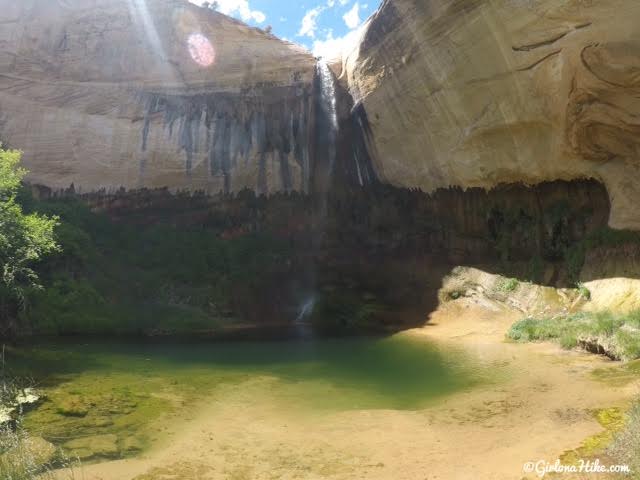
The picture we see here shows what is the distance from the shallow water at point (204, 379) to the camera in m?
7.45

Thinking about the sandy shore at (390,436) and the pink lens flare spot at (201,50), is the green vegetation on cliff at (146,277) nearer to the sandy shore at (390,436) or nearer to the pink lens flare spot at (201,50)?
the pink lens flare spot at (201,50)

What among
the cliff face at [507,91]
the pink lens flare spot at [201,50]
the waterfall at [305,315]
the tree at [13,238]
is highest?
the pink lens flare spot at [201,50]

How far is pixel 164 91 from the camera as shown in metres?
26.1

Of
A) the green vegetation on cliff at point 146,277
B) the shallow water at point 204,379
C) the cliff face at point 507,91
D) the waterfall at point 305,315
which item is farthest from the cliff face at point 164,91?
the shallow water at point 204,379

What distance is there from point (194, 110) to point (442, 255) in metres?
14.2

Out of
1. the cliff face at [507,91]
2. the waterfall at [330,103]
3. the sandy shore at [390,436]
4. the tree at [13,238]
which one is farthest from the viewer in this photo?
the waterfall at [330,103]

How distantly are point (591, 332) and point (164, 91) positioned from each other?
22255 mm

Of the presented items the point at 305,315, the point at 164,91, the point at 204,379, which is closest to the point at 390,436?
the point at 204,379

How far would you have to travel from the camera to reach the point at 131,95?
1021 inches

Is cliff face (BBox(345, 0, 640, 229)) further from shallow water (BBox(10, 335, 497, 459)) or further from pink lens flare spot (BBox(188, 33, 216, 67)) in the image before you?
pink lens flare spot (BBox(188, 33, 216, 67))

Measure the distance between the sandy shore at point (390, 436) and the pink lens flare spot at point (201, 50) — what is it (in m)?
20.6

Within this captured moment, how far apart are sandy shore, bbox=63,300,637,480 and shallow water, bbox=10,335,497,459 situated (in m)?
0.47

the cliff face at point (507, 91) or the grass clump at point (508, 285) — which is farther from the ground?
the cliff face at point (507, 91)

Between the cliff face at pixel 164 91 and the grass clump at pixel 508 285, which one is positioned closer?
the grass clump at pixel 508 285
